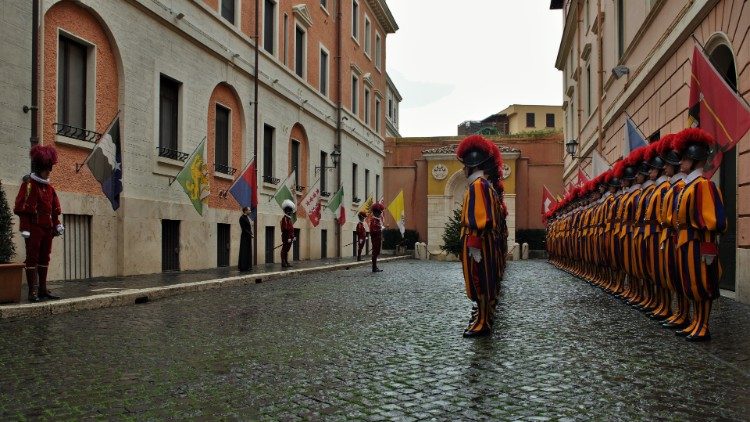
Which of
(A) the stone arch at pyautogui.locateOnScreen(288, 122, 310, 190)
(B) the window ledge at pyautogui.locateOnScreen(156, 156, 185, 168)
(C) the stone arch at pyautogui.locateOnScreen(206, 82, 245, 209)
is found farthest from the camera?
(A) the stone arch at pyautogui.locateOnScreen(288, 122, 310, 190)

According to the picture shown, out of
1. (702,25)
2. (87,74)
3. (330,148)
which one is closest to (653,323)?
(702,25)

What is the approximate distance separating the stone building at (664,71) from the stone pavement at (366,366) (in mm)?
2256

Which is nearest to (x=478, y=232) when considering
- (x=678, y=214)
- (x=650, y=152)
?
(x=678, y=214)

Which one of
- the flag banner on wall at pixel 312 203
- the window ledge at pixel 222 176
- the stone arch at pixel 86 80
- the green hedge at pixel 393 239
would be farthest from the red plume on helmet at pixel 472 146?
the green hedge at pixel 393 239

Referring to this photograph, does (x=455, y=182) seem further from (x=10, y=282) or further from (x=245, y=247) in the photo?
(x=10, y=282)

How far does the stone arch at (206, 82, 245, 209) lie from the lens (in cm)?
1836

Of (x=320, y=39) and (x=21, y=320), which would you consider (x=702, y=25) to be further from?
(x=320, y=39)

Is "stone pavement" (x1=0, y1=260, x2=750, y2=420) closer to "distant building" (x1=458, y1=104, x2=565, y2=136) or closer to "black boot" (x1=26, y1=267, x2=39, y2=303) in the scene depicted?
"black boot" (x1=26, y1=267, x2=39, y2=303)

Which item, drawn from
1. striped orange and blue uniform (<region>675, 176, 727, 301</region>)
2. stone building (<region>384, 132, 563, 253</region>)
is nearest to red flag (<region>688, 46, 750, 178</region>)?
striped orange and blue uniform (<region>675, 176, 727, 301</region>)

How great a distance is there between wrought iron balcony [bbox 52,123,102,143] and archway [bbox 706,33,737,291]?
1108 cm

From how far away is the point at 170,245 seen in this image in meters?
16.2

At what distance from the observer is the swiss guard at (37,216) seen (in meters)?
8.66

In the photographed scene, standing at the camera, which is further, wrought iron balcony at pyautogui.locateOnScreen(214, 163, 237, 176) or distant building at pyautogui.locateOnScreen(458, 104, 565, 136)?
distant building at pyautogui.locateOnScreen(458, 104, 565, 136)

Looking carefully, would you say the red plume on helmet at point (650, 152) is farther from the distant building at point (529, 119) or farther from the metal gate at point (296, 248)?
the distant building at point (529, 119)
